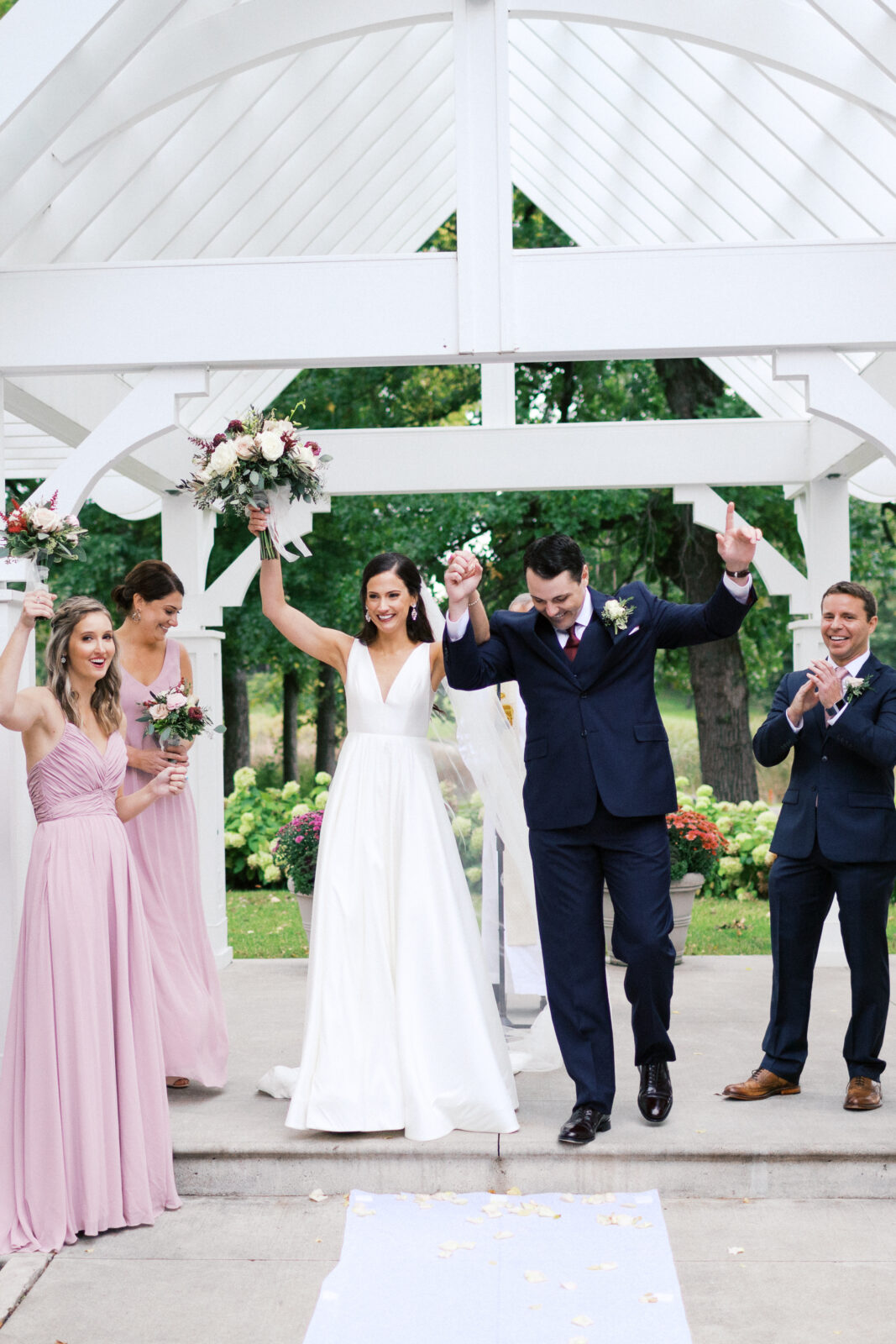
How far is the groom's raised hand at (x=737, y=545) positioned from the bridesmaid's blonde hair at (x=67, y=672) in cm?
189

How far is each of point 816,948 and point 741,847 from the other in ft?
21.5

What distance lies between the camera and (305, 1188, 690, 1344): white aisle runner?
3.25 m

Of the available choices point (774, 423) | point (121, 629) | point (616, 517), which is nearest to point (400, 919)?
point (121, 629)

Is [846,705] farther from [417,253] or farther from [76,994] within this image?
[76,994]

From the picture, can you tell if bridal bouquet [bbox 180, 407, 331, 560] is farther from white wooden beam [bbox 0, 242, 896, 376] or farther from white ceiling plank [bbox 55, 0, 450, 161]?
white ceiling plank [bbox 55, 0, 450, 161]

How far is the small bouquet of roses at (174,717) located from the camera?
483 centimetres

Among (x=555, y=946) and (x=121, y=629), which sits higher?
(x=121, y=629)

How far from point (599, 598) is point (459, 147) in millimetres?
1713

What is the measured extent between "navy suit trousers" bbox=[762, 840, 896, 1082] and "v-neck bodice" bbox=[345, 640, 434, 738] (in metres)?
1.36

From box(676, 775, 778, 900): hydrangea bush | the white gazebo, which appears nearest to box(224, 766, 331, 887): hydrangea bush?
box(676, 775, 778, 900): hydrangea bush

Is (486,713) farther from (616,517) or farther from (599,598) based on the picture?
(616,517)

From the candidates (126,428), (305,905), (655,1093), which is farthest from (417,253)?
(305,905)

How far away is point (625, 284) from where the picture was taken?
4660mm

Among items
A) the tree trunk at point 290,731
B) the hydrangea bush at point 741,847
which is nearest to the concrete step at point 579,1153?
the hydrangea bush at point 741,847
